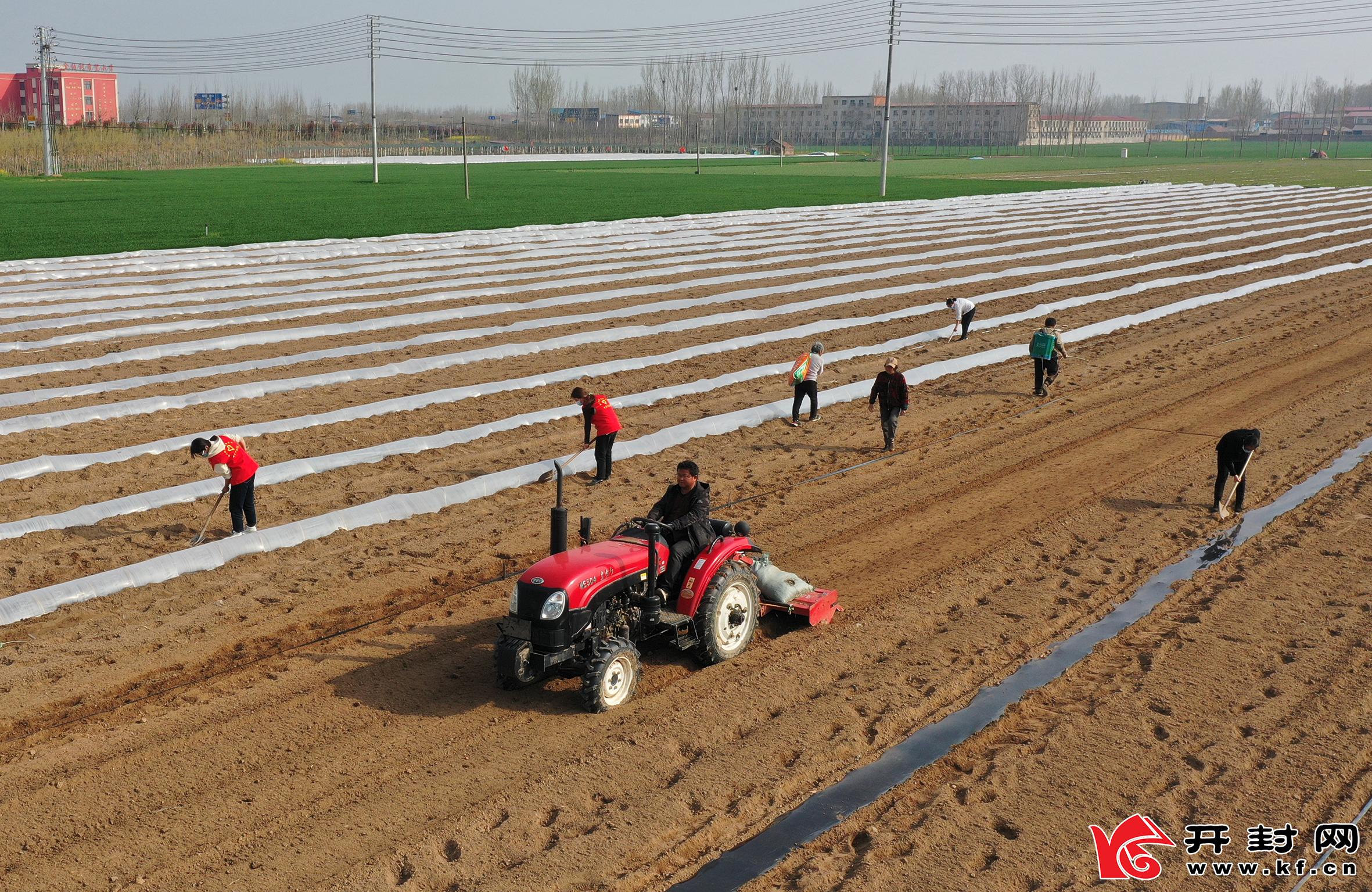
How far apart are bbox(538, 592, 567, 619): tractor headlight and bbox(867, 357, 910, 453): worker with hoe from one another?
754 cm

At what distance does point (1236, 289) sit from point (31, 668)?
1022 inches

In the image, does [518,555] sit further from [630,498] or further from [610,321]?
[610,321]

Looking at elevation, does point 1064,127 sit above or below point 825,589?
above

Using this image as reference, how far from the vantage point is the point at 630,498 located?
12.8 m

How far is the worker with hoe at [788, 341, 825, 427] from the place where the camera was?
15625 millimetres

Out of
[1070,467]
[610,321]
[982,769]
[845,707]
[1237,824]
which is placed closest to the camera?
[1237,824]

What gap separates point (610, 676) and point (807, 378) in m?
8.45

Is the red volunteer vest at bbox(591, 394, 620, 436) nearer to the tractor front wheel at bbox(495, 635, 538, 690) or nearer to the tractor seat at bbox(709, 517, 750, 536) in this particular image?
the tractor seat at bbox(709, 517, 750, 536)

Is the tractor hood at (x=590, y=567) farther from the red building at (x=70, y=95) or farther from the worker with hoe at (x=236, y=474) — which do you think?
the red building at (x=70, y=95)

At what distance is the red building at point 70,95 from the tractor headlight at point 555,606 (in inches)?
5153

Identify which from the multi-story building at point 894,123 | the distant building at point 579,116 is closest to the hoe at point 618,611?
the multi-story building at point 894,123

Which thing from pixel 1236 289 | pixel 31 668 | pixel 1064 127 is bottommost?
pixel 31 668

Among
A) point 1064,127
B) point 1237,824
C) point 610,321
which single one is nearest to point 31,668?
point 1237,824

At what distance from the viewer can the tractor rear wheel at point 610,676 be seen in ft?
25.4
